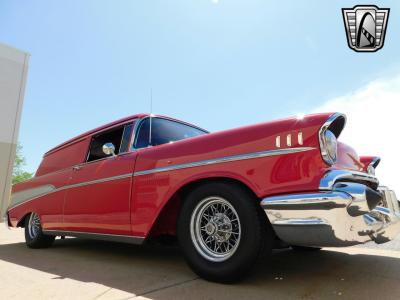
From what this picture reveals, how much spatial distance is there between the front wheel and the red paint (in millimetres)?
134

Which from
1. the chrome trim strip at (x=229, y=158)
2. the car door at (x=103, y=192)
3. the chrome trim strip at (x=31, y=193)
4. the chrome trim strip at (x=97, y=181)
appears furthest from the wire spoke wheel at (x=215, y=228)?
the chrome trim strip at (x=31, y=193)

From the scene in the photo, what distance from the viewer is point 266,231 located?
8.02 ft

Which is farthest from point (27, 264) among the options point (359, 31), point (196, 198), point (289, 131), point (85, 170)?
point (359, 31)

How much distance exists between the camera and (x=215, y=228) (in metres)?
2.65

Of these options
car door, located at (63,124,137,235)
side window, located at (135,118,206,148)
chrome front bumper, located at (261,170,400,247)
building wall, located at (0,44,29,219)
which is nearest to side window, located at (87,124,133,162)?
car door, located at (63,124,137,235)

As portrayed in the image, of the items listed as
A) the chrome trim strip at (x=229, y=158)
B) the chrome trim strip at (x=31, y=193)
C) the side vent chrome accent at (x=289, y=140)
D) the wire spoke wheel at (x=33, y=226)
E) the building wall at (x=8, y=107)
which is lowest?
the wire spoke wheel at (x=33, y=226)

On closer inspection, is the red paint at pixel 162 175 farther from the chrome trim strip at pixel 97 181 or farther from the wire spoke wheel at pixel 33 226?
the wire spoke wheel at pixel 33 226

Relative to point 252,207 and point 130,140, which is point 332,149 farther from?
point 130,140

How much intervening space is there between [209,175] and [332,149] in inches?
37.9

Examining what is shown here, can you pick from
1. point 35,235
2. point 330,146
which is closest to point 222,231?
point 330,146

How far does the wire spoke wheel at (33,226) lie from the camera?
5.08 m

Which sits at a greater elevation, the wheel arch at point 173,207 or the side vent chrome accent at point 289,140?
the side vent chrome accent at point 289,140

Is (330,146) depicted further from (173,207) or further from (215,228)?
(173,207)

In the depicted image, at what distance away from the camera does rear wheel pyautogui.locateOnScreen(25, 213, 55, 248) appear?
4957mm
